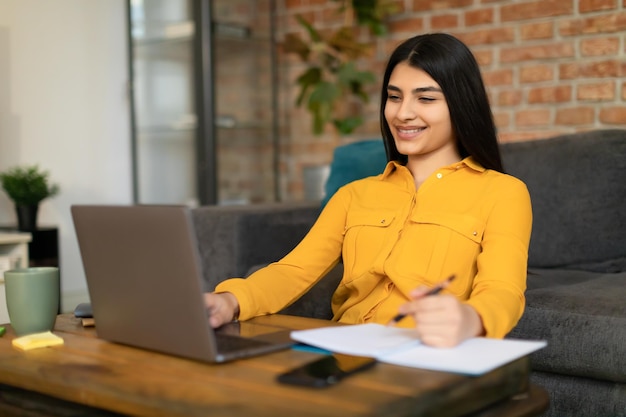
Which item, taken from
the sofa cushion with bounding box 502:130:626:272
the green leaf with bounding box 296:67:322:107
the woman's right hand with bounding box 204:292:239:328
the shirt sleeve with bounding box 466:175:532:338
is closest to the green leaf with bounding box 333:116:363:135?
the green leaf with bounding box 296:67:322:107

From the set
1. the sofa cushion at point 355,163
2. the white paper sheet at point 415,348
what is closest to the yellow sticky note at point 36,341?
the white paper sheet at point 415,348

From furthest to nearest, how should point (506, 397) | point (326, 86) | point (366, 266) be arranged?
point (326, 86) → point (366, 266) → point (506, 397)

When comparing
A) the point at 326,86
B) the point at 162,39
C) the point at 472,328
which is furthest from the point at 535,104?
the point at 472,328

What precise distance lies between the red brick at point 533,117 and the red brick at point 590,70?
15cm

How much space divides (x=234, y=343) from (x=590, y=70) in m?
2.29

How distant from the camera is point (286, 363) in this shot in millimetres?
1039

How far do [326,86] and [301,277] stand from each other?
213 cm

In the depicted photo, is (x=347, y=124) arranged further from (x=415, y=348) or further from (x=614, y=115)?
(x=415, y=348)

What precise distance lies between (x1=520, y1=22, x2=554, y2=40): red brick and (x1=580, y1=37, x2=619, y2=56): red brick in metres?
0.15

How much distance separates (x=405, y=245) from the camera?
58.6 inches

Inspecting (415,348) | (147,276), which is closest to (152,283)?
(147,276)

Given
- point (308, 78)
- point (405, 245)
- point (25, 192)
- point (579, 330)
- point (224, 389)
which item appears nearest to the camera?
point (224, 389)

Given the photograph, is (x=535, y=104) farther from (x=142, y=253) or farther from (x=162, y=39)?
(x=142, y=253)

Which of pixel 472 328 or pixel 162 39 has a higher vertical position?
pixel 162 39
